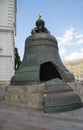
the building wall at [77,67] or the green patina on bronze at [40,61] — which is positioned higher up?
the green patina on bronze at [40,61]

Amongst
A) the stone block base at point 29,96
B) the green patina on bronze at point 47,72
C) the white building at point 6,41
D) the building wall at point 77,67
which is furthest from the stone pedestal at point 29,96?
the building wall at point 77,67

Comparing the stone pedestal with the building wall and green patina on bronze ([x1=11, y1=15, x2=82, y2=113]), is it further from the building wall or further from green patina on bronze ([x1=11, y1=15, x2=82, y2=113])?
the building wall

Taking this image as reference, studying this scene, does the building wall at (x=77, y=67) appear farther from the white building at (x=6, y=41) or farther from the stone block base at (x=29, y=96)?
the stone block base at (x=29, y=96)

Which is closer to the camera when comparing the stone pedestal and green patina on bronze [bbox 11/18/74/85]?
the stone pedestal

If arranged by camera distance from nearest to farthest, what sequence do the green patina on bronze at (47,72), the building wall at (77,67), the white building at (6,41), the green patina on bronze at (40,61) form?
the green patina on bronze at (47,72)
the green patina on bronze at (40,61)
the white building at (6,41)
the building wall at (77,67)

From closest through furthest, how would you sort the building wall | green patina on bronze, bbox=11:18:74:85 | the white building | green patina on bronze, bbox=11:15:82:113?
green patina on bronze, bbox=11:15:82:113, green patina on bronze, bbox=11:18:74:85, the white building, the building wall

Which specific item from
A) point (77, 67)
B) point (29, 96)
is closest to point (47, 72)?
point (29, 96)

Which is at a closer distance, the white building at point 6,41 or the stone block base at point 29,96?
the stone block base at point 29,96

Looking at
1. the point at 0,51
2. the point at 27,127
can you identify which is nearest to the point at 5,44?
the point at 0,51

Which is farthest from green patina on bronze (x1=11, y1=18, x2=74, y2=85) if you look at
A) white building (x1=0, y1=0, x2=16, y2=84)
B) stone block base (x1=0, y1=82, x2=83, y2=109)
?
white building (x1=0, y1=0, x2=16, y2=84)

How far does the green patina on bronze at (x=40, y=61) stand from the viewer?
564 cm

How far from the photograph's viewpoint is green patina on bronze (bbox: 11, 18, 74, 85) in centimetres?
564

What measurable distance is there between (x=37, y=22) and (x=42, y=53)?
1297 mm

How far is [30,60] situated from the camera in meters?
6.13
